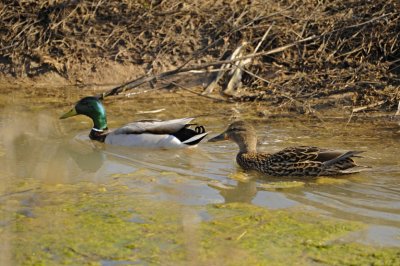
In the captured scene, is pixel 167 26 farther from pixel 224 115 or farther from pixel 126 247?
pixel 126 247

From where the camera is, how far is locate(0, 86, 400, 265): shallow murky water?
6.50 meters

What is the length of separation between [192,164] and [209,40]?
4.21m

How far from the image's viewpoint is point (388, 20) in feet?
36.9

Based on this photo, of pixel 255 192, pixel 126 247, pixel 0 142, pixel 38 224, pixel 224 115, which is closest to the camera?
pixel 126 247

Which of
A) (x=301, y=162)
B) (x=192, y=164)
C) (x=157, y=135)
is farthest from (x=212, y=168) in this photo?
(x=157, y=135)

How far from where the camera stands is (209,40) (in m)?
12.0

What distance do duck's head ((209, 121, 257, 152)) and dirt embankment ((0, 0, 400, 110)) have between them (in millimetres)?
2388

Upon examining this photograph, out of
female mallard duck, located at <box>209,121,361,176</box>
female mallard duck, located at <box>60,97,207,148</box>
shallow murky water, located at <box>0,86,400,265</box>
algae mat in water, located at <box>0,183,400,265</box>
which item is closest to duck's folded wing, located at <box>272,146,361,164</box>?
female mallard duck, located at <box>209,121,361,176</box>

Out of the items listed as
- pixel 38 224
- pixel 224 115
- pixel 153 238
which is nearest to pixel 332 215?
pixel 153 238

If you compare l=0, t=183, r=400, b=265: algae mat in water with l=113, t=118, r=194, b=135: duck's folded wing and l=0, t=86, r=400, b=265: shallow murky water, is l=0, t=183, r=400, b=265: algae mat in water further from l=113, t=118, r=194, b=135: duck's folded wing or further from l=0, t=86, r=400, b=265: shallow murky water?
l=113, t=118, r=194, b=135: duck's folded wing

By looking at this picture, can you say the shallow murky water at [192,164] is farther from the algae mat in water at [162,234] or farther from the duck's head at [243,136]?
the duck's head at [243,136]

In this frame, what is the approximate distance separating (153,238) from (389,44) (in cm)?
642

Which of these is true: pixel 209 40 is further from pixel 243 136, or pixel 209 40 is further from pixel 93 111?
pixel 243 136

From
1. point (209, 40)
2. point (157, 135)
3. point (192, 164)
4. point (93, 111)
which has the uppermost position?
point (209, 40)
